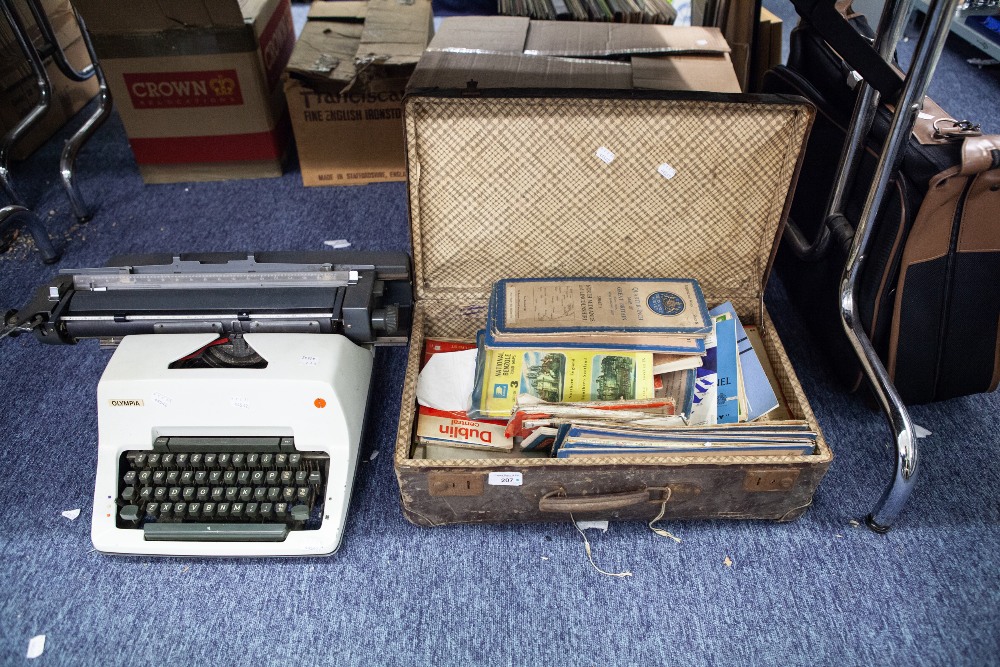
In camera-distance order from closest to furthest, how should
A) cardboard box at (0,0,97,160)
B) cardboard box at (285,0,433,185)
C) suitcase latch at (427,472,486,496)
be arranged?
1. suitcase latch at (427,472,486,496)
2. cardboard box at (285,0,433,185)
3. cardboard box at (0,0,97,160)

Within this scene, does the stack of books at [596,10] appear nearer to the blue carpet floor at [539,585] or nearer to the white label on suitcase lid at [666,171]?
the white label on suitcase lid at [666,171]

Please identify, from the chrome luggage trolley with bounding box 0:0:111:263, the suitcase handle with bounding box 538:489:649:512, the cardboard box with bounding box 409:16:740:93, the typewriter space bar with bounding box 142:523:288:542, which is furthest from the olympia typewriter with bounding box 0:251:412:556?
the chrome luggage trolley with bounding box 0:0:111:263

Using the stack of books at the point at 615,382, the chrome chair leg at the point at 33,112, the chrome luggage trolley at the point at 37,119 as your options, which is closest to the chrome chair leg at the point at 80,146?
the chrome luggage trolley at the point at 37,119

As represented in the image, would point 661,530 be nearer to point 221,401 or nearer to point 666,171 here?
point 666,171

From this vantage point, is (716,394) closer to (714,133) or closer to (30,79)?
(714,133)

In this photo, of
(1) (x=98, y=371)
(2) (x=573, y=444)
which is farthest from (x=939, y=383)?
(1) (x=98, y=371)

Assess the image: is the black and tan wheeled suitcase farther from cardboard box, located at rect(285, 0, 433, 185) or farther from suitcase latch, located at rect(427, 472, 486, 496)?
cardboard box, located at rect(285, 0, 433, 185)

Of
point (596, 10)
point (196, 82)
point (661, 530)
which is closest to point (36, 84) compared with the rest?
point (196, 82)

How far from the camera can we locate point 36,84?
2461 mm

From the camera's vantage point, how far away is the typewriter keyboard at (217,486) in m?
1.18

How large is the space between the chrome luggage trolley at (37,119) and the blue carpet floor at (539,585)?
0.67 m

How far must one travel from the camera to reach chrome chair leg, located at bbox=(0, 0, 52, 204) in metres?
1.97

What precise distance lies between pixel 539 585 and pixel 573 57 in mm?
1090

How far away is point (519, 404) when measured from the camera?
3.83ft
